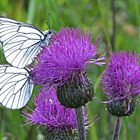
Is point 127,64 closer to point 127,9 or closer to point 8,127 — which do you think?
point 8,127

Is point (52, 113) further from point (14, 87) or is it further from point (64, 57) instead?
point (14, 87)

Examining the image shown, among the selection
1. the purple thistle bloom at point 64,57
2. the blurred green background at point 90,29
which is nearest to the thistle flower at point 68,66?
the purple thistle bloom at point 64,57

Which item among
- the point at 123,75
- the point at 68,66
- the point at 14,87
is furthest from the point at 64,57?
the point at 14,87

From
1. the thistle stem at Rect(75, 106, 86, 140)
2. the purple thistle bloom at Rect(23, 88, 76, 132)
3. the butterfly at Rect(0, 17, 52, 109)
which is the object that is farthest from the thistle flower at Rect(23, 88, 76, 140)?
the thistle stem at Rect(75, 106, 86, 140)

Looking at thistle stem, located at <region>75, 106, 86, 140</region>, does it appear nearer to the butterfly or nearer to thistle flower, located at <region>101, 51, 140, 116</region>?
thistle flower, located at <region>101, 51, 140, 116</region>

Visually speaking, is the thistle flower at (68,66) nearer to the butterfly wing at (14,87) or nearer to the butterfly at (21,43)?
the butterfly at (21,43)

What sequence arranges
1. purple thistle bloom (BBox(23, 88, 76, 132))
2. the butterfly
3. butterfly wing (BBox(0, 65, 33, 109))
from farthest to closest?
butterfly wing (BBox(0, 65, 33, 109)) < the butterfly < purple thistle bloom (BBox(23, 88, 76, 132))
